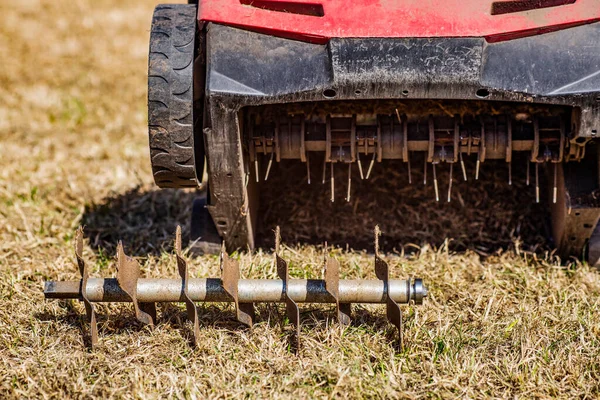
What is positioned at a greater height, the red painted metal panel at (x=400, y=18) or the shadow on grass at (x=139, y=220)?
the red painted metal panel at (x=400, y=18)

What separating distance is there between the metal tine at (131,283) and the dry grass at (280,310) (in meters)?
0.07

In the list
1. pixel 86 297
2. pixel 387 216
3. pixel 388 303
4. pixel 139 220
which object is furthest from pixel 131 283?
pixel 387 216

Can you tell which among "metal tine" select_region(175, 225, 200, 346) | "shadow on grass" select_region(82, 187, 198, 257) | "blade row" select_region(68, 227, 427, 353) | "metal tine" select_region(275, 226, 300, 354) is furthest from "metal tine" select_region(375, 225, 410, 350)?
"shadow on grass" select_region(82, 187, 198, 257)

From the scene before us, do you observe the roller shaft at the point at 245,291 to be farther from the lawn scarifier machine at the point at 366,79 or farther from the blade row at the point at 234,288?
the lawn scarifier machine at the point at 366,79

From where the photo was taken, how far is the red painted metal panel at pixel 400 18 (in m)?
3.02

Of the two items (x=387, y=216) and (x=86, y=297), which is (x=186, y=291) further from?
(x=387, y=216)

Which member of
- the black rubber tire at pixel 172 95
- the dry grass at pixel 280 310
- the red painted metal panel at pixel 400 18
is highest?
the red painted metal panel at pixel 400 18

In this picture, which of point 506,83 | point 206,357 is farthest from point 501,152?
point 206,357

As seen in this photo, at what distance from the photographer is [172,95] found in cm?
314

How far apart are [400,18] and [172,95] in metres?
0.88

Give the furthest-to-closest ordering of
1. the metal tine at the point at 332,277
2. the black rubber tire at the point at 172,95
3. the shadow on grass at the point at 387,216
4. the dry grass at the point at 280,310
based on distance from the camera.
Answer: the shadow on grass at the point at 387,216, the black rubber tire at the point at 172,95, the metal tine at the point at 332,277, the dry grass at the point at 280,310

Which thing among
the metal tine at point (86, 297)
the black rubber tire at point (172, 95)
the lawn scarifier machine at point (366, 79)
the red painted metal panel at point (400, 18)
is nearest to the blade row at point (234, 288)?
the metal tine at point (86, 297)

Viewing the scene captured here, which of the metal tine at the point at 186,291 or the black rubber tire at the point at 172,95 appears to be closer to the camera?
the metal tine at the point at 186,291

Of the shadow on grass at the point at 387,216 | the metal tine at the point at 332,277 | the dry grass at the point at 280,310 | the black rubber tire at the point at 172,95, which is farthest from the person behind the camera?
the shadow on grass at the point at 387,216
